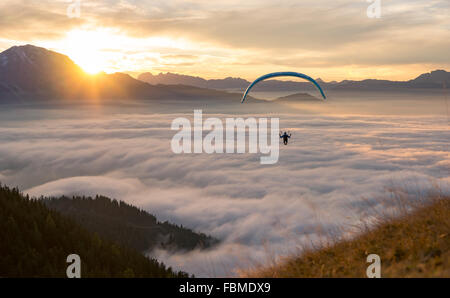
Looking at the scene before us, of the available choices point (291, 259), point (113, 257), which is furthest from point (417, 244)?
point (113, 257)

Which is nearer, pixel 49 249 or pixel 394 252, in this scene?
pixel 394 252

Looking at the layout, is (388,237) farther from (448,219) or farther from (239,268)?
(239,268)

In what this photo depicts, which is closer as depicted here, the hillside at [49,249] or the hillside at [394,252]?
the hillside at [394,252]

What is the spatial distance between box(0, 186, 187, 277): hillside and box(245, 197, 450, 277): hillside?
6.75 m

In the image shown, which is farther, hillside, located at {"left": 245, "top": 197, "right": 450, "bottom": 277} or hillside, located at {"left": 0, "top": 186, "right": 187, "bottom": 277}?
hillside, located at {"left": 0, "top": 186, "right": 187, "bottom": 277}

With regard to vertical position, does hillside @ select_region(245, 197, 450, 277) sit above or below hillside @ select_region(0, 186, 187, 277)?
above

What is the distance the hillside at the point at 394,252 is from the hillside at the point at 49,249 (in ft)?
22.1

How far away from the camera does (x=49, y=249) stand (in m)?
15.5

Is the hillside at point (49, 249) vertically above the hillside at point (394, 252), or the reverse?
the hillside at point (394, 252)

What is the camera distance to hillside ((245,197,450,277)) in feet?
22.8

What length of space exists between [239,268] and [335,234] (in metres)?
3.42

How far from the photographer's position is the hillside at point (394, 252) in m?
6.96

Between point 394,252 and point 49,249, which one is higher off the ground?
point 394,252

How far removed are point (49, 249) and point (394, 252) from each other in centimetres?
1513
